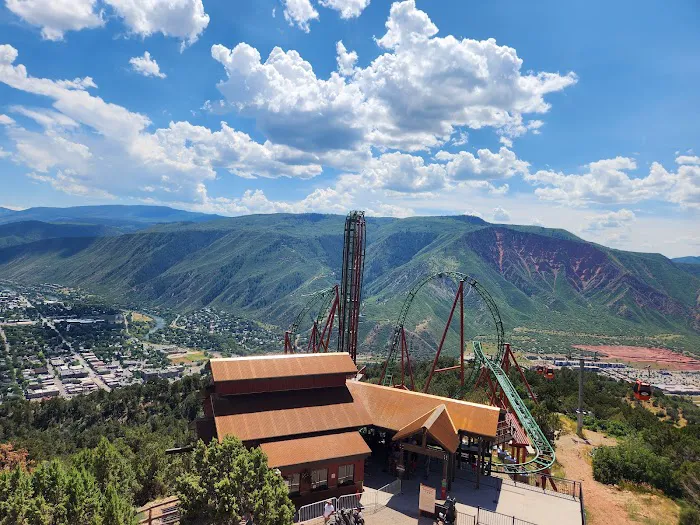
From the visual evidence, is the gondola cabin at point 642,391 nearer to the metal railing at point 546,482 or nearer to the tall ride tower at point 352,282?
the metal railing at point 546,482

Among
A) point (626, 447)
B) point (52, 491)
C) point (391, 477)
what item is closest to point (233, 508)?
point (52, 491)

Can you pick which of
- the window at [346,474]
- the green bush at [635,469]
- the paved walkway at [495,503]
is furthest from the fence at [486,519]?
the green bush at [635,469]

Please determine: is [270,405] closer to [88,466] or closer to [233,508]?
[233,508]

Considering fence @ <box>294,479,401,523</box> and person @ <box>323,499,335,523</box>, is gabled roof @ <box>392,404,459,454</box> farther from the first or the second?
person @ <box>323,499,335,523</box>

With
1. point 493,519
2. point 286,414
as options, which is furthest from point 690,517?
point 286,414

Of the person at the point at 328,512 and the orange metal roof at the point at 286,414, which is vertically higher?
the orange metal roof at the point at 286,414
